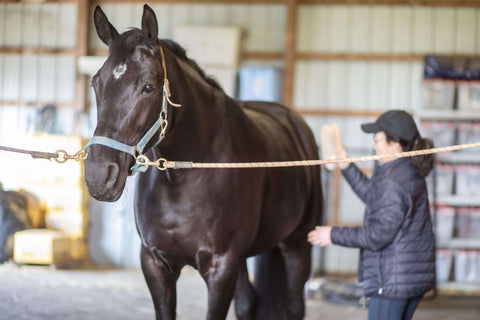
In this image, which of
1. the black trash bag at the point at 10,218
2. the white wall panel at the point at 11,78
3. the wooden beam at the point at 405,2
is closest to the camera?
the black trash bag at the point at 10,218

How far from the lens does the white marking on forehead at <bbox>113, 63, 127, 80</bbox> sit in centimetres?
178

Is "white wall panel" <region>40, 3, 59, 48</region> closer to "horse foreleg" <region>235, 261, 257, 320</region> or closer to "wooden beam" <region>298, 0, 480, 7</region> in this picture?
"wooden beam" <region>298, 0, 480, 7</region>

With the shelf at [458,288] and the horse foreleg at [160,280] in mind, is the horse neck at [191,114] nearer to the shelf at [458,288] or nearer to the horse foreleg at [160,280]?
the horse foreleg at [160,280]

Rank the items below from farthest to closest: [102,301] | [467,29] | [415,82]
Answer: [415,82] → [467,29] → [102,301]

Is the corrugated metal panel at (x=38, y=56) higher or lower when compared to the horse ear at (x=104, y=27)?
higher

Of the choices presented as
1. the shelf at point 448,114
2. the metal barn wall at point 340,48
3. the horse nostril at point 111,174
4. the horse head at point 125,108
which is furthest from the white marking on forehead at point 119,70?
the metal barn wall at point 340,48

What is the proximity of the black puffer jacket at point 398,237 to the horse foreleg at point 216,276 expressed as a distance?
0.54 m

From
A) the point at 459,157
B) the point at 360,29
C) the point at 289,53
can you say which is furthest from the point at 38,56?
the point at 459,157

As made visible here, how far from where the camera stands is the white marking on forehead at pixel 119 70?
1.78 meters

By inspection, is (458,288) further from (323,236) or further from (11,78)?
(11,78)

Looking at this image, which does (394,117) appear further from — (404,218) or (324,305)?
(324,305)

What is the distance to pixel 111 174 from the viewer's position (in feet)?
5.70

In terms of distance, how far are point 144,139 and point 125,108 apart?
4.9 inches

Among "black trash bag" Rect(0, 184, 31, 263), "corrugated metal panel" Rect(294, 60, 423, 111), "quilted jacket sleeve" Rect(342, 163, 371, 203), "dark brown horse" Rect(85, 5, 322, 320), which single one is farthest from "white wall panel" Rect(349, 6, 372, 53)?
"quilted jacket sleeve" Rect(342, 163, 371, 203)
